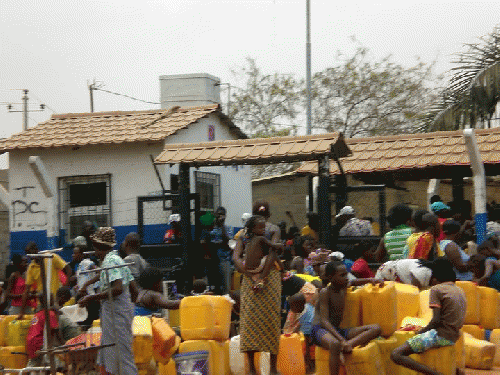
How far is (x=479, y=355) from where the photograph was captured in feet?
33.0

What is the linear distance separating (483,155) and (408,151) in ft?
3.63

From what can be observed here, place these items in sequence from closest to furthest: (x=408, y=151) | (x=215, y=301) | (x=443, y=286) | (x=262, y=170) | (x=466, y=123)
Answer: (x=443, y=286), (x=215, y=301), (x=408, y=151), (x=466, y=123), (x=262, y=170)

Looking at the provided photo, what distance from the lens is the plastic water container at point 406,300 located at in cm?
945

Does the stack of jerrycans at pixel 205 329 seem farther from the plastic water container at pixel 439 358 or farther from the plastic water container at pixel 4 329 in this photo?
the plastic water container at pixel 4 329

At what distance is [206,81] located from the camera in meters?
20.9

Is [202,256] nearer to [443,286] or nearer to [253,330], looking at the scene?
[253,330]

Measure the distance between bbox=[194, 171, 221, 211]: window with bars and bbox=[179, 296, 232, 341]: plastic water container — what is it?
7880 millimetres

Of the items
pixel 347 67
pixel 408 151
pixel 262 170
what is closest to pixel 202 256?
pixel 408 151

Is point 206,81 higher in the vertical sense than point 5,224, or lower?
higher

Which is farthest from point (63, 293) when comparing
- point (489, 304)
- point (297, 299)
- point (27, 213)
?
point (27, 213)

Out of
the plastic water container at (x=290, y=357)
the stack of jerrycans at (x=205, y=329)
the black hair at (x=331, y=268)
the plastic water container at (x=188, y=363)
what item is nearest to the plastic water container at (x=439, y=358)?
the black hair at (x=331, y=268)

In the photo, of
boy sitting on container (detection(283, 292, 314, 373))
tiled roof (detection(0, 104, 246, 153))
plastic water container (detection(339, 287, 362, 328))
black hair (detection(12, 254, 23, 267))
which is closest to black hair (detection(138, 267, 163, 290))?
boy sitting on container (detection(283, 292, 314, 373))

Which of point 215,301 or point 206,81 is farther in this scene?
point 206,81

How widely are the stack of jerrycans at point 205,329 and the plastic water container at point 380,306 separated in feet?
4.90
